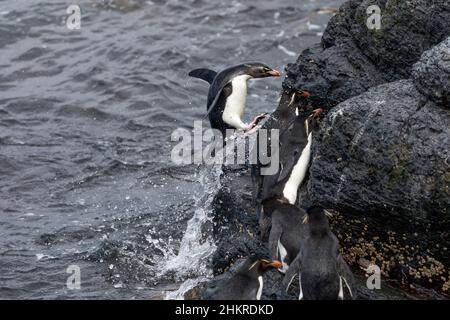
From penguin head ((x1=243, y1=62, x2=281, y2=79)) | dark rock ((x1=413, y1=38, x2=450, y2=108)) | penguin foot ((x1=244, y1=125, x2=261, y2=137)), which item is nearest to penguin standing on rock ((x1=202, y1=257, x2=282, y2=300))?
dark rock ((x1=413, y1=38, x2=450, y2=108))

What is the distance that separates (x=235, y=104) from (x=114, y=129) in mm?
3128

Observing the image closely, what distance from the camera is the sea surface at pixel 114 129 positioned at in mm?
7816

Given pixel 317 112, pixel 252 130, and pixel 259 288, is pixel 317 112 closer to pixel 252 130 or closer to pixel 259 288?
pixel 252 130

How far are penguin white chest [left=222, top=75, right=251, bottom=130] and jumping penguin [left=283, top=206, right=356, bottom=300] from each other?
10.7 ft

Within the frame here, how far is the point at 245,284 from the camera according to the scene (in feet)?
18.4

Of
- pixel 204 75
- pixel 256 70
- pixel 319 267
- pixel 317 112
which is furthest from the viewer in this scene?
pixel 204 75

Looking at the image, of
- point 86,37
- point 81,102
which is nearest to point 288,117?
point 81,102

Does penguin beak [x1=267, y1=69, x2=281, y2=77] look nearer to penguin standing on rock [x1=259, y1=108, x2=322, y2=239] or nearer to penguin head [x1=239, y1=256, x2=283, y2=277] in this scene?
penguin standing on rock [x1=259, y1=108, x2=322, y2=239]

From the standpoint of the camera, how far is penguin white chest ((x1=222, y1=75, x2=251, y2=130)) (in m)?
8.98

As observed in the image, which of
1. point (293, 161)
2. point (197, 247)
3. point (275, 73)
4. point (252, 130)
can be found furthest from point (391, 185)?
point (275, 73)

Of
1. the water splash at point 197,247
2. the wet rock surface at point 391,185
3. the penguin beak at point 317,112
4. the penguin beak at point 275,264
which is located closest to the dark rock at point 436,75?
the wet rock surface at point 391,185

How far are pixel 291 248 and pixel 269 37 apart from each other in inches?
334

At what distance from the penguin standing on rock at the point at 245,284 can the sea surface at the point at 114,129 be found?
0.95 m

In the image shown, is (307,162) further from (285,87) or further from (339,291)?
(339,291)
